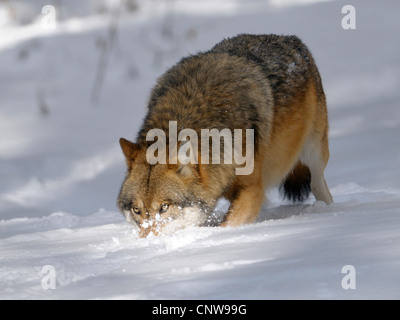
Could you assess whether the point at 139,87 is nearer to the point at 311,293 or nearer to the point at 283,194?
the point at 283,194

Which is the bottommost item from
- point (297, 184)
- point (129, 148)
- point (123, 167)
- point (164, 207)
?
point (164, 207)

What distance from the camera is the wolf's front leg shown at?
449 cm

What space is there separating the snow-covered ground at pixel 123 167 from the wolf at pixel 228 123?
0.25m

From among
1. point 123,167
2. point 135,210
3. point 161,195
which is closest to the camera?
point 161,195

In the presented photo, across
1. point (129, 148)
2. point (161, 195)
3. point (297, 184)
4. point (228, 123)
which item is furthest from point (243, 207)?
point (297, 184)

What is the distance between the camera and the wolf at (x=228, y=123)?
4125 millimetres

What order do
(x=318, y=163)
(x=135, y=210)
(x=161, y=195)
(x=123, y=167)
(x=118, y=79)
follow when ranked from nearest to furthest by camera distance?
1. (x=161, y=195)
2. (x=135, y=210)
3. (x=318, y=163)
4. (x=123, y=167)
5. (x=118, y=79)

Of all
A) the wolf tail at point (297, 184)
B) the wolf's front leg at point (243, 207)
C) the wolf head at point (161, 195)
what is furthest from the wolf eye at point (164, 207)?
the wolf tail at point (297, 184)

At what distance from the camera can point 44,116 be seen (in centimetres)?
1169

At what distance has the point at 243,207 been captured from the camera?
4.50 m

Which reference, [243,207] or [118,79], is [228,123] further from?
[118,79]

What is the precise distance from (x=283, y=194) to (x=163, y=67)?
8311 mm

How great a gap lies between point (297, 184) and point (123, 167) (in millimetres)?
3578

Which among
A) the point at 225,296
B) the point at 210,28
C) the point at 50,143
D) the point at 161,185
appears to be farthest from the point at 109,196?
the point at 210,28
